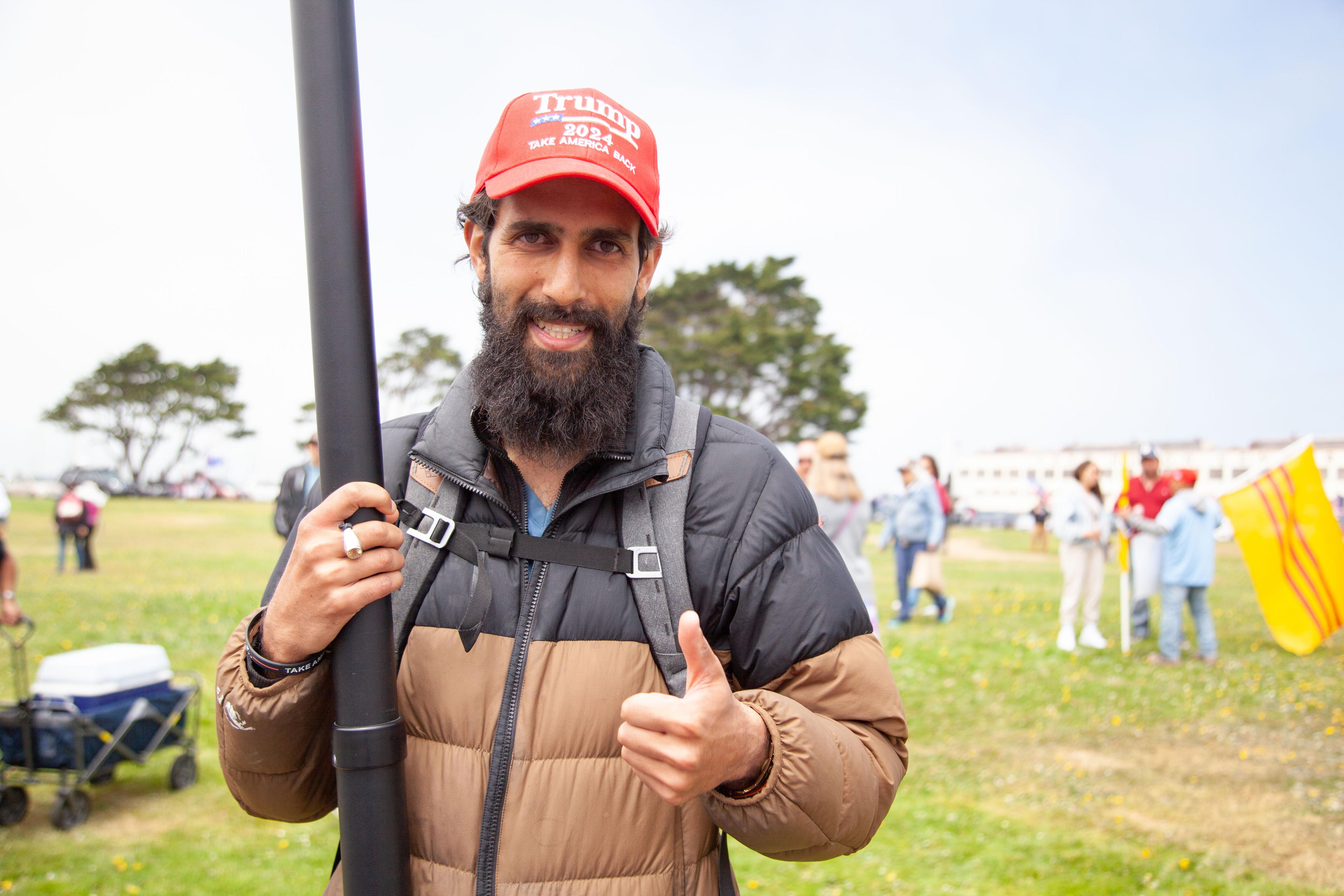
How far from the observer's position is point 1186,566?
29.8 feet

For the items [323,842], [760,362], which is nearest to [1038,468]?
→ [760,362]

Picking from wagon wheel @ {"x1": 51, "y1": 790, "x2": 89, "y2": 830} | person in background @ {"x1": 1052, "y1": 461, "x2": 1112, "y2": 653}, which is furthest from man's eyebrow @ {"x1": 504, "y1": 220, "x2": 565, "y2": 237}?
person in background @ {"x1": 1052, "y1": 461, "x2": 1112, "y2": 653}

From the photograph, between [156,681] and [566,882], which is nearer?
[566,882]

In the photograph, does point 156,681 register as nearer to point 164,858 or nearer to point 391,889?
point 164,858

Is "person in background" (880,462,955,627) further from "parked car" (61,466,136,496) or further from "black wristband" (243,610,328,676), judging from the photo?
"parked car" (61,466,136,496)

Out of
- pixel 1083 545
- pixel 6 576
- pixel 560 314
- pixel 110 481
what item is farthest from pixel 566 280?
pixel 110 481

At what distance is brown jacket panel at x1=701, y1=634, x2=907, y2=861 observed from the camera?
134 centimetres

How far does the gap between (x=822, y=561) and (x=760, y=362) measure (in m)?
42.3

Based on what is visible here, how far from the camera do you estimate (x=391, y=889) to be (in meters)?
1.28

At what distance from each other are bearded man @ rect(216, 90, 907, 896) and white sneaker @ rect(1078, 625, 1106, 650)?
32.1 feet

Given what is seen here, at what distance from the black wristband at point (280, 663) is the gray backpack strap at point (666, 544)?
0.54m

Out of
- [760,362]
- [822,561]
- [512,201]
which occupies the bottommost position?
[822,561]

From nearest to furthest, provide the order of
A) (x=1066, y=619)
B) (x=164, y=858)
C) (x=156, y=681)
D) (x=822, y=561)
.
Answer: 1. (x=822, y=561)
2. (x=164, y=858)
3. (x=156, y=681)
4. (x=1066, y=619)

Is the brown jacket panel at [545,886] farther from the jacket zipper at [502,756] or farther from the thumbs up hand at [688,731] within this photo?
the thumbs up hand at [688,731]
